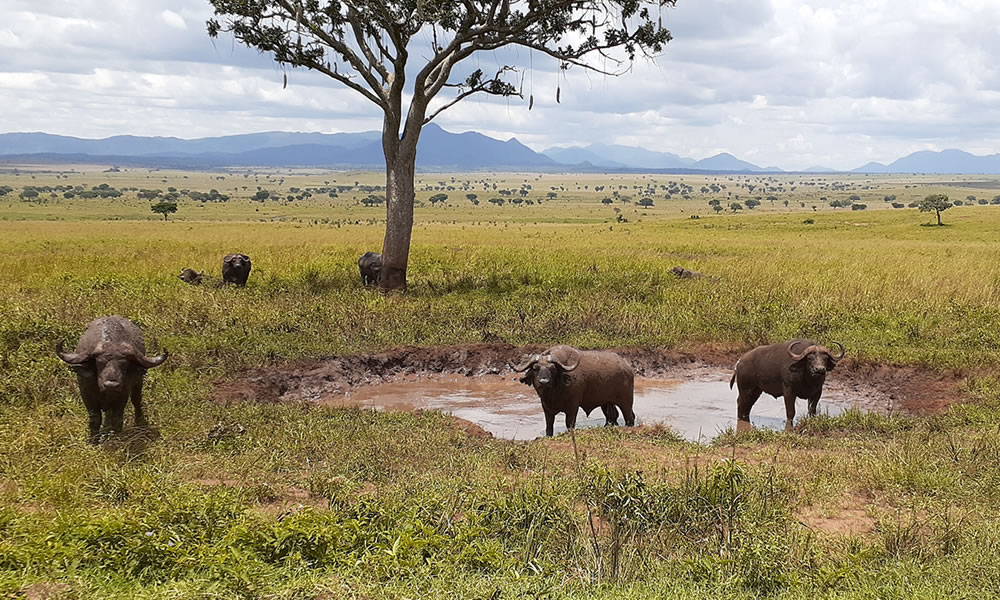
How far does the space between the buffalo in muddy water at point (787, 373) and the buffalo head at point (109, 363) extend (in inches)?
308

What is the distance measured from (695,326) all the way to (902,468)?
7.79 meters

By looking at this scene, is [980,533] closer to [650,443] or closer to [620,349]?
[650,443]

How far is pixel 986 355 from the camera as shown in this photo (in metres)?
12.0

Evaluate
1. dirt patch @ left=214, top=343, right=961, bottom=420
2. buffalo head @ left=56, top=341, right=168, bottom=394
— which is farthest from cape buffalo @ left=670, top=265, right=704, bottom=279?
buffalo head @ left=56, top=341, right=168, bottom=394

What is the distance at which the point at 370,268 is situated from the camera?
2038 centimetres

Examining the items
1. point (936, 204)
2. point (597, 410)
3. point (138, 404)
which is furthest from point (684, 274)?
point (936, 204)

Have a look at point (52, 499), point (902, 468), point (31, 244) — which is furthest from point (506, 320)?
point (31, 244)

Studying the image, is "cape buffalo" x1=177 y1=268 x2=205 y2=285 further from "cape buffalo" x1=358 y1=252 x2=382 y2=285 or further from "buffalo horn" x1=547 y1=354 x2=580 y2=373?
"buffalo horn" x1=547 y1=354 x2=580 y2=373

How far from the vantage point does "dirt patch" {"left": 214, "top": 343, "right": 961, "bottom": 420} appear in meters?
11.0

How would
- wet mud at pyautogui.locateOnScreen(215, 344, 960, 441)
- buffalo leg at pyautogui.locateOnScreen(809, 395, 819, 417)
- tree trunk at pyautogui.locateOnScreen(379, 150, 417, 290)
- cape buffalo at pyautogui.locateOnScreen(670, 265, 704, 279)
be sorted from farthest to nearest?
cape buffalo at pyautogui.locateOnScreen(670, 265, 704, 279) → tree trunk at pyautogui.locateOnScreen(379, 150, 417, 290) → wet mud at pyautogui.locateOnScreen(215, 344, 960, 441) → buffalo leg at pyautogui.locateOnScreen(809, 395, 819, 417)

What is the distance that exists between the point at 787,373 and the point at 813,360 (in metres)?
0.39

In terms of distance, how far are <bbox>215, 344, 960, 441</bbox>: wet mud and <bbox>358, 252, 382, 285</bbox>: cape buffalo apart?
24.2 feet

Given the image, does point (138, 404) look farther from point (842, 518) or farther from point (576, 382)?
point (842, 518)

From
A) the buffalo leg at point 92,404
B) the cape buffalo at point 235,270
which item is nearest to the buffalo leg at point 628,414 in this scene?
the buffalo leg at point 92,404
